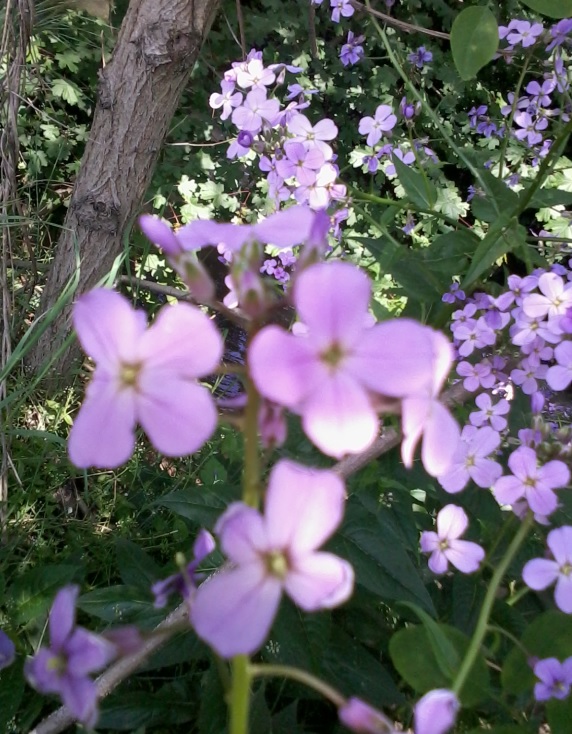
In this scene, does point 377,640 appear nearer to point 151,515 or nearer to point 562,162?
point 151,515

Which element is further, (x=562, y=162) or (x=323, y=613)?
(x=562, y=162)

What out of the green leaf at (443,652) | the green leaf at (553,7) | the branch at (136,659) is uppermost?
the green leaf at (553,7)

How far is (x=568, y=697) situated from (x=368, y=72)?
2.88 metres

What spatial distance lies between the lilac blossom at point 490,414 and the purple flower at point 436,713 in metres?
0.51

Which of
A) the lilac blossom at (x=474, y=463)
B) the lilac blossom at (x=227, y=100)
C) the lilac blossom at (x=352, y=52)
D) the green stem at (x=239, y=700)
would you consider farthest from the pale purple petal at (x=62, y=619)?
the lilac blossom at (x=352, y=52)

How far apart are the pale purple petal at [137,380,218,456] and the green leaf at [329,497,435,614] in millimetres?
583

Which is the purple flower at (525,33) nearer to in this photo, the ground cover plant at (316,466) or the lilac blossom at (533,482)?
the ground cover plant at (316,466)

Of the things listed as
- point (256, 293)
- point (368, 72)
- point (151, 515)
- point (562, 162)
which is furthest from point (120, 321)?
point (368, 72)

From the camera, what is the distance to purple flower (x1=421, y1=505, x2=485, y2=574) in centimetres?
80

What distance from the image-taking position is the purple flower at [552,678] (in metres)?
0.64

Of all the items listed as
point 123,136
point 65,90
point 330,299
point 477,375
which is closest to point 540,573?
point 477,375

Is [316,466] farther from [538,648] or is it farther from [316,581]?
[316,581]

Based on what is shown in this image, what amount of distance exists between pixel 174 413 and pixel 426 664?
440 mm

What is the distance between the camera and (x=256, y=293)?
40 centimetres
